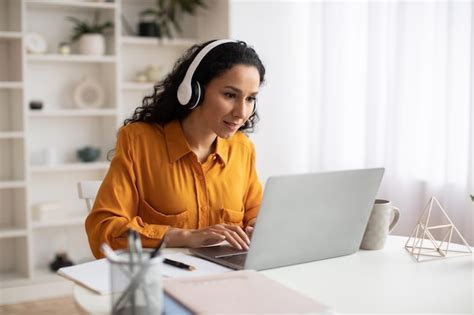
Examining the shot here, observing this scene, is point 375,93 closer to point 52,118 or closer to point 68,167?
point 68,167

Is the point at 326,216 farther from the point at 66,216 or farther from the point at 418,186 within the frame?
the point at 66,216

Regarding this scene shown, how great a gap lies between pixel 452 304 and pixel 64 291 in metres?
2.95

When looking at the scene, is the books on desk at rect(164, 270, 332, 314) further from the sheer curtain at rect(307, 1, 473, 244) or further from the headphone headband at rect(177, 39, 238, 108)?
the sheer curtain at rect(307, 1, 473, 244)

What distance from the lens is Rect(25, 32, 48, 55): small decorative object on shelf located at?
367 centimetres

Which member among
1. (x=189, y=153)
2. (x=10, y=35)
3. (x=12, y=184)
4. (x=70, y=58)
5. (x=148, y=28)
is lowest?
(x=12, y=184)

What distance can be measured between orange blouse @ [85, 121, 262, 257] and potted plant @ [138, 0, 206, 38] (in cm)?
214

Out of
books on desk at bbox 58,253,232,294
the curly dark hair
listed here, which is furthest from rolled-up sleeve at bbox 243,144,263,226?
books on desk at bbox 58,253,232,294

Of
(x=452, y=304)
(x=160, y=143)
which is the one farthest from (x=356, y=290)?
(x=160, y=143)

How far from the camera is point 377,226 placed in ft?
5.37

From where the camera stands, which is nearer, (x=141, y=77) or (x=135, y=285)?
(x=135, y=285)

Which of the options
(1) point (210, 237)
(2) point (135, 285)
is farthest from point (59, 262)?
(2) point (135, 285)

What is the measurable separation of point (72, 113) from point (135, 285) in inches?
114

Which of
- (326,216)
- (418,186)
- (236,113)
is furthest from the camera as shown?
(418,186)

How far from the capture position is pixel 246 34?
3.92 m
